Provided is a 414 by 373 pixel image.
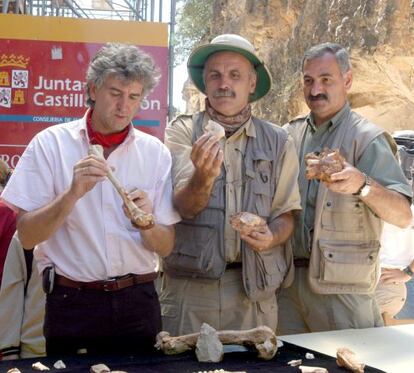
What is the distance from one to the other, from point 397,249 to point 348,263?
0.91 meters

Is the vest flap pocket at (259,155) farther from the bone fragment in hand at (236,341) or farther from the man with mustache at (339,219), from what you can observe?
the bone fragment in hand at (236,341)

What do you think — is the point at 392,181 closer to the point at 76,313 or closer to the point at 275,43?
the point at 76,313

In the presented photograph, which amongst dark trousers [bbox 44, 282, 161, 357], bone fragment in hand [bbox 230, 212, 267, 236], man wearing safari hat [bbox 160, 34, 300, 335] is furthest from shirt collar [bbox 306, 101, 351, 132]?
dark trousers [bbox 44, 282, 161, 357]

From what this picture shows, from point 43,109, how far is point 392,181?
218cm

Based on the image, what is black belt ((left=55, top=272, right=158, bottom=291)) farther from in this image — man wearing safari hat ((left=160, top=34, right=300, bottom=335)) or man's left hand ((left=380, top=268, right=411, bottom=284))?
man's left hand ((left=380, top=268, right=411, bottom=284))

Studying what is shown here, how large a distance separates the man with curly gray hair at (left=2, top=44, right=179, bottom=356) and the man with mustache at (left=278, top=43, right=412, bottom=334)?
0.88 m

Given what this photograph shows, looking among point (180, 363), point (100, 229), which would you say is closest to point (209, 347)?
point (180, 363)

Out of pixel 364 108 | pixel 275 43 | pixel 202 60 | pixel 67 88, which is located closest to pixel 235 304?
pixel 202 60

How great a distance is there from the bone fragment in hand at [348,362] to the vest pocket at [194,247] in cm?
78

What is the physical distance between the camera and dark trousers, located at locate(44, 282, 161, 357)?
2691 mm

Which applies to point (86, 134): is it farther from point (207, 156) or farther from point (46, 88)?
point (46, 88)

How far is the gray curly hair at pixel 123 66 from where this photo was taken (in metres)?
2.72

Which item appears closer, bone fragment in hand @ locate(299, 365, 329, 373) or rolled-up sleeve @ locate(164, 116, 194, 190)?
bone fragment in hand @ locate(299, 365, 329, 373)

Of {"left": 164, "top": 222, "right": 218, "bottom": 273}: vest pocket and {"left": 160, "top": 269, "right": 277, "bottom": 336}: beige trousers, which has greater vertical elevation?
{"left": 164, "top": 222, "right": 218, "bottom": 273}: vest pocket
